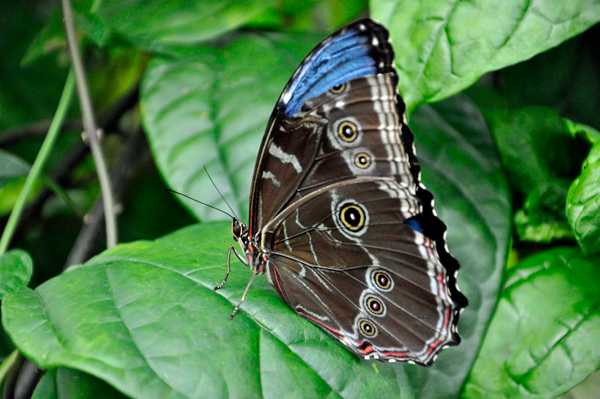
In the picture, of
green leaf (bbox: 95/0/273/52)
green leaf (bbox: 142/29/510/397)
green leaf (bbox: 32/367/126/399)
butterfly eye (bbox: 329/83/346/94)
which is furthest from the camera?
green leaf (bbox: 95/0/273/52)

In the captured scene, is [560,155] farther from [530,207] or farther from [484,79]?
[484,79]

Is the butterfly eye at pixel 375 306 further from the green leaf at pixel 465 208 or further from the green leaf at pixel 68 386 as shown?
the green leaf at pixel 68 386

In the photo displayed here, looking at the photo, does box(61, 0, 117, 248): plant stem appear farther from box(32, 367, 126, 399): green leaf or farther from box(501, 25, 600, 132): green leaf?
box(501, 25, 600, 132): green leaf

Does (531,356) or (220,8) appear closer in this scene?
(531,356)

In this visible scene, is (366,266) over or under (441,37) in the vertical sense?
under

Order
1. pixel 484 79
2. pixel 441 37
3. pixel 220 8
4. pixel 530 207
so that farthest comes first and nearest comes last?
1. pixel 484 79
2. pixel 220 8
3. pixel 530 207
4. pixel 441 37

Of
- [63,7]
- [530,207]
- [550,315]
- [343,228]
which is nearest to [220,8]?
[63,7]

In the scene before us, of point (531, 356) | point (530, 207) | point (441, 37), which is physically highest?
point (441, 37)

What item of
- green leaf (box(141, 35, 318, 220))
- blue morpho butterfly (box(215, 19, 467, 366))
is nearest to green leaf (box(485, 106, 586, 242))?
blue morpho butterfly (box(215, 19, 467, 366))
